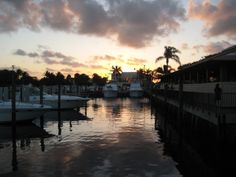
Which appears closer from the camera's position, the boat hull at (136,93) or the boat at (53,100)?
the boat at (53,100)

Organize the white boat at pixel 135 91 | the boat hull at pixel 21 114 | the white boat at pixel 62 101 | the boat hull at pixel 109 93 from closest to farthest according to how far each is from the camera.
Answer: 1. the boat hull at pixel 21 114
2. the white boat at pixel 62 101
3. the boat hull at pixel 109 93
4. the white boat at pixel 135 91

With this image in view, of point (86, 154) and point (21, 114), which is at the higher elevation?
point (21, 114)

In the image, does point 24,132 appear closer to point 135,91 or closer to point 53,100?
point 53,100

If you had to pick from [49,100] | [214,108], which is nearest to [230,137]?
[214,108]

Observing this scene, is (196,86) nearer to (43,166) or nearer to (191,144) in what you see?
(191,144)

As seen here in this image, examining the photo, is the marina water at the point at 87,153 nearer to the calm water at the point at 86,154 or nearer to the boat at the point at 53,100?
the calm water at the point at 86,154

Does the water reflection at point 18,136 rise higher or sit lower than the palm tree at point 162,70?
lower

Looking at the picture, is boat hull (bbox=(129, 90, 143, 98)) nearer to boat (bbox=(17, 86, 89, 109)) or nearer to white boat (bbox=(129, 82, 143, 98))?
white boat (bbox=(129, 82, 143, 98))

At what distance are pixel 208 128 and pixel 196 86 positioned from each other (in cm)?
538

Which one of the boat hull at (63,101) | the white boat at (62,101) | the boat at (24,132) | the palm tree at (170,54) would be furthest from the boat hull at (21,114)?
the palm tree at (170,54)

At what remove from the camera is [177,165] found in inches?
735

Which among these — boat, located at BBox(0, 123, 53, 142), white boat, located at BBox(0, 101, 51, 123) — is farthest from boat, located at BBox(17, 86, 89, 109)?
boat, located at BBox(0, 123, 53, 142)

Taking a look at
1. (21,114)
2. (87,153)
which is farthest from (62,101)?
(87,153)

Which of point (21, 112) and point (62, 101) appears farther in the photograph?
point (62, 101)
